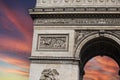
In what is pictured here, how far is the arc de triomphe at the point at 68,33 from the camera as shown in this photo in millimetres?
26562

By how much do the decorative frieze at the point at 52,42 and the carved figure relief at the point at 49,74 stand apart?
1532 millimetres

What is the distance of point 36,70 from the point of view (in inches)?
1048

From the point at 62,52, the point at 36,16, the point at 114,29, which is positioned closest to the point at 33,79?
the point at 62,52

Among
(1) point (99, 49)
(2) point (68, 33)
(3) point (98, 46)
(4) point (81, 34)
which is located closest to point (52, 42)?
(2) point (68, 33)

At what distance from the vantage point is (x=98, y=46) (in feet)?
95.8

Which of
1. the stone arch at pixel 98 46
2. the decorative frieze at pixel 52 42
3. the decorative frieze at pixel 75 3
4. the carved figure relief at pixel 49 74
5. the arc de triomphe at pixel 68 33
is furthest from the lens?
the decorative frieze at pixel 75 3

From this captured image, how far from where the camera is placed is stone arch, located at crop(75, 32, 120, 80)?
26.8 metres

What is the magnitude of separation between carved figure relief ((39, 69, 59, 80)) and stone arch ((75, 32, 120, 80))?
180 cm

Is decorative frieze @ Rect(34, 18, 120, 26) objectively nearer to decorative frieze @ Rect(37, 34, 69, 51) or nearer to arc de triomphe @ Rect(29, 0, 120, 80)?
arc de triomphe @ Rect(29, 0, 120, 80)

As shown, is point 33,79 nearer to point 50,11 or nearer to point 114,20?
point 50,11

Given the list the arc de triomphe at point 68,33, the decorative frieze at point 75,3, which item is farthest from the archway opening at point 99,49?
the decorative frieze at point 75,3

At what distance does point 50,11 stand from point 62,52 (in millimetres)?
2945

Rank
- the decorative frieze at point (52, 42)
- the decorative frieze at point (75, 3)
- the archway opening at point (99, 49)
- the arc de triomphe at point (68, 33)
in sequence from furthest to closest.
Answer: the decorative frieze at point (75, 3) → the archway opening at point (99, 49) → the decorative frieze at point (52, 42) → the arc de triomphe at point (68, 33)

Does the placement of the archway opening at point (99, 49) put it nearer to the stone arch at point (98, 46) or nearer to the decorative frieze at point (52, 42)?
the stone arch at point (98, 46)
